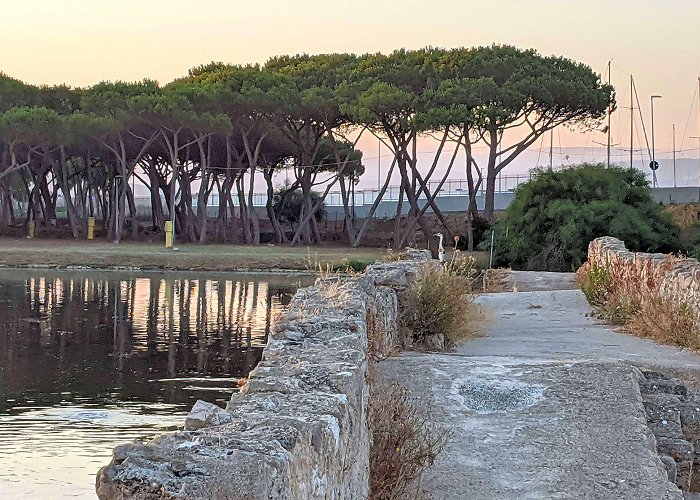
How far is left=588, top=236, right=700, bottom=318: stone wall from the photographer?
13766mm

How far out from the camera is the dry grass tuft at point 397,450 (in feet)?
22.2

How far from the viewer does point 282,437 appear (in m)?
4.00

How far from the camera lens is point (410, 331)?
1289cm

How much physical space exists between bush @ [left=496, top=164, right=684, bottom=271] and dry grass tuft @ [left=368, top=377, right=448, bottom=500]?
2606cm

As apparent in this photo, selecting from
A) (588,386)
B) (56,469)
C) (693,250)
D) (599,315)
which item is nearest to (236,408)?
(588,386)

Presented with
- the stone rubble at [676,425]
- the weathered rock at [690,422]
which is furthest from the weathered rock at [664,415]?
the weathered rock at [690,422]

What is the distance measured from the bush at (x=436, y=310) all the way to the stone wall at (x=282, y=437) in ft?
16.3

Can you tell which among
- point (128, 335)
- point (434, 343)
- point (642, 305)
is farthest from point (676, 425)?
point (128, 335)

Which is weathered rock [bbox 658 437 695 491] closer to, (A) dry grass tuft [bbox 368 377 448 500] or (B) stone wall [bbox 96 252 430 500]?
(A) dry grass tuft [bbox 368 377 448 500]

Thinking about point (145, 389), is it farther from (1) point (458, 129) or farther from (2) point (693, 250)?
(1) point (458, 129)

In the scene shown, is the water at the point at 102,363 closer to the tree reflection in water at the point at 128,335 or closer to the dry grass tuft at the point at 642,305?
the tree reflection in water at the point at 128,335

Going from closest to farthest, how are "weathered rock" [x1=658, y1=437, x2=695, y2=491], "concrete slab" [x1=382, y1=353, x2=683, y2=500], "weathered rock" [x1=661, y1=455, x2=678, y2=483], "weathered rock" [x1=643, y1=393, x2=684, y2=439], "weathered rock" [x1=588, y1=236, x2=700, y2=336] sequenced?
"concrete slab" [x1=382, y1=353, x2=683, y2=500] → "weathered rock" [x1=661, y1=455, x2=678, y2=483] → "weathered rock" [x1=658, y1=437, x2=695, y2=491] → "weathered rock" [x1=643, y1=393, x2=684, y2=439] → "weathered rock" [x1=588, y1=236, x2=700, y2=336]

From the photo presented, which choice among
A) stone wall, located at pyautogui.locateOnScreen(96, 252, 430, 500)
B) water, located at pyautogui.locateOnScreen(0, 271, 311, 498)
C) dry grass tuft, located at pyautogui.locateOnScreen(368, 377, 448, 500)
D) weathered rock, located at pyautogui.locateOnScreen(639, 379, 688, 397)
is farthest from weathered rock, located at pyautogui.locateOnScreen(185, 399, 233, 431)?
weathered rock, located at pyautogui.locateOnScreen(639, 379, 688, 397)

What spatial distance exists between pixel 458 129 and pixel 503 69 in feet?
9.90
